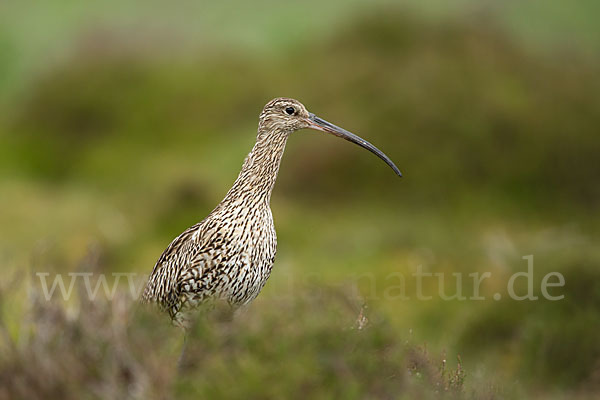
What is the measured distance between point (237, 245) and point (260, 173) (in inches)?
26.0

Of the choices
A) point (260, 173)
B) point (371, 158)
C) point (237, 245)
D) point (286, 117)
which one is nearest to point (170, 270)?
point (237, 245)

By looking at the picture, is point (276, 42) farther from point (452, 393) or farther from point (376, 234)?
point (452, 393)

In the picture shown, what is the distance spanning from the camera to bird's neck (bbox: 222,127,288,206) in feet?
22.9

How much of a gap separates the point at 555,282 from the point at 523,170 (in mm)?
6222

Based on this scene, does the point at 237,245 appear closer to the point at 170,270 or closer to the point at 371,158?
the point at 170,270

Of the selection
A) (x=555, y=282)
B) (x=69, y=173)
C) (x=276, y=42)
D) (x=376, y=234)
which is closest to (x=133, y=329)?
(x=555, y=282)

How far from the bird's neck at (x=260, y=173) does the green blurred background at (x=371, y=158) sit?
364 cm

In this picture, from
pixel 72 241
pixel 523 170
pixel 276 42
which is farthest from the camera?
pixel 276 42

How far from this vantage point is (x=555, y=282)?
11.8m

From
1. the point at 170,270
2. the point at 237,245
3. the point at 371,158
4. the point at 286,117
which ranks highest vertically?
the point at 371,158

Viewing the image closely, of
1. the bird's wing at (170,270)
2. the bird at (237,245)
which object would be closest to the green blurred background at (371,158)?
the bird at (237,245)

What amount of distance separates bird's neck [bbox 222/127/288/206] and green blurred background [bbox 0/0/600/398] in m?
3.64

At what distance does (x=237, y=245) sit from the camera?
22.1ft

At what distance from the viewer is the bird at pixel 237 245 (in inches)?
265
